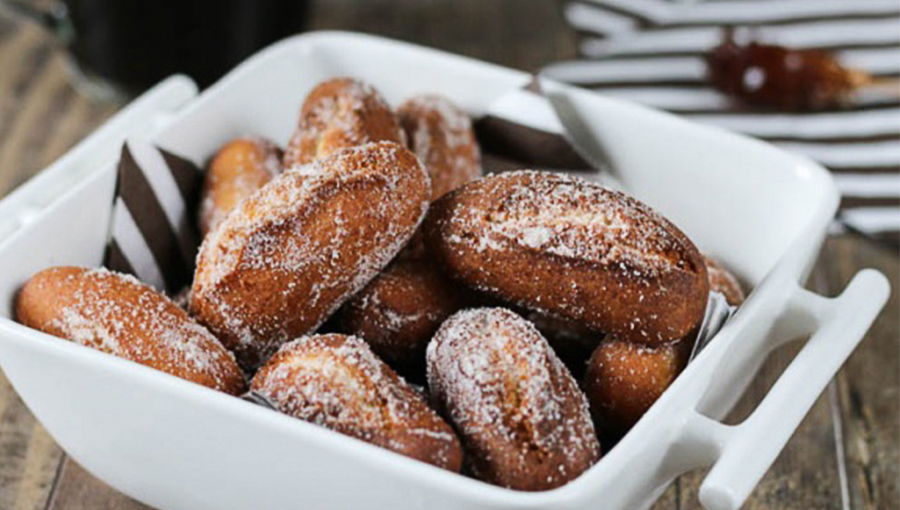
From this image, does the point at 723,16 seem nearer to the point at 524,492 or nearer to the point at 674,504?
the point at 674,504

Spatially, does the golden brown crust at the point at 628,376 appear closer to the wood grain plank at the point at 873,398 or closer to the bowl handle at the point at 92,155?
the wood grain plank at the point at 873,398

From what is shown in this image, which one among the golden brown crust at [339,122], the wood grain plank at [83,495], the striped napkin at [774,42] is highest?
the golden brown crust at [339,122]

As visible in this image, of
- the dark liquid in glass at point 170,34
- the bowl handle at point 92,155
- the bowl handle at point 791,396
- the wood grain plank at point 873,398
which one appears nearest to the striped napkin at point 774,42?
the wood grain plank at point 873,398

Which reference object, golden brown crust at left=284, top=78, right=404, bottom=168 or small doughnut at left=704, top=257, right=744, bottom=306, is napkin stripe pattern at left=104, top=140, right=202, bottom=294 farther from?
small doughnut at left=704, top=257, right=744, bottom=306

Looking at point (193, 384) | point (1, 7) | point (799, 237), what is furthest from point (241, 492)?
point (1, 7)

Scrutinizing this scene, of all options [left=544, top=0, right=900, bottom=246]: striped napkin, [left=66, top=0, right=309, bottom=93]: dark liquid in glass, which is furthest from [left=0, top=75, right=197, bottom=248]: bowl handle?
[left=544, top=0, right=900, bottom=246]: striped napkin
